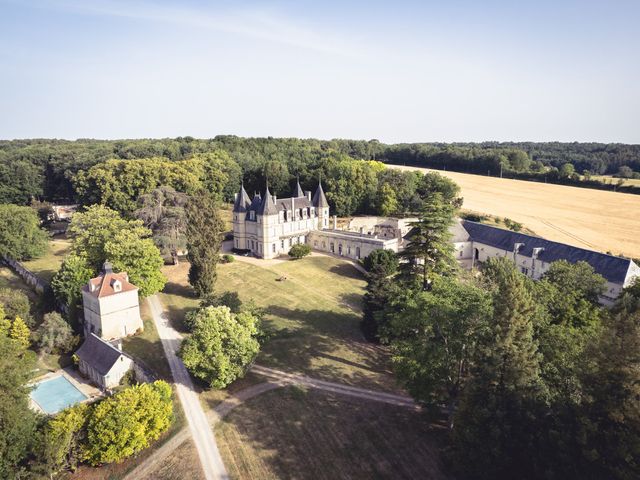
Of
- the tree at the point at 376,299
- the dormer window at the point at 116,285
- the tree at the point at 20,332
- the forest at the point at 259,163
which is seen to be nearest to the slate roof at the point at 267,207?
the forest at the point at 259,163

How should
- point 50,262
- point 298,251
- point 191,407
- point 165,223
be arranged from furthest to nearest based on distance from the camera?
point 298,251 < point 50,262 < point 165,223 < point 191,407

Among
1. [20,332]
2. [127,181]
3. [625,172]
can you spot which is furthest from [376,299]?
[625,172]

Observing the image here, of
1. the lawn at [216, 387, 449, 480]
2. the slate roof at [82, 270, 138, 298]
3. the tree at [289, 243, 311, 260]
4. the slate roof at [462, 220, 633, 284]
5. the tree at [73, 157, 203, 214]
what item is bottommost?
the lawn at [216, 387, 449, 480]

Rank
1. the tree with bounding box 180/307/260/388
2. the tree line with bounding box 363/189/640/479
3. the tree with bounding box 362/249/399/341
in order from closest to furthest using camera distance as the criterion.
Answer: the tree line with bounding box 363/189/640/479 < the tree with bounding box 180/307/260/388 < the tree with bounding box 362/249/399/341

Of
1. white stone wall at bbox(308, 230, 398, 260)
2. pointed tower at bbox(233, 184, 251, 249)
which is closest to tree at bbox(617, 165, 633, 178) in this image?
white stone wall at bbox(308, 230, 398, 260)

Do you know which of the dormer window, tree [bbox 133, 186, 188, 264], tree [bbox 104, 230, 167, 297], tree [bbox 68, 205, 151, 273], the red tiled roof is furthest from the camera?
tree [bbox 133, 186, 188, 264]

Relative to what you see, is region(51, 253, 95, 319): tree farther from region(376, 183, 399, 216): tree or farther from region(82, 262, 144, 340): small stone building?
region(376, 183, 399, 216): tree

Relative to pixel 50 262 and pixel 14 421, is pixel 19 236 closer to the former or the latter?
pixel 50 262
